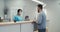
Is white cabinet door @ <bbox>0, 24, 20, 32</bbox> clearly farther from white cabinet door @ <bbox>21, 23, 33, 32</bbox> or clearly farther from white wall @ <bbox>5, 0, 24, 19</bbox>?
white wall @ <bbox>5, 0, 24, 19</bbox>

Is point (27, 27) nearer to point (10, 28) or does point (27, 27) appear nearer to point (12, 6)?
point (10, 28)

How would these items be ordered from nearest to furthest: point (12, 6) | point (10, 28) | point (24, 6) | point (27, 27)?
1. point (10, 28)
2. point (27, 27)
3. point (12, 6)
4. point (24, 6)

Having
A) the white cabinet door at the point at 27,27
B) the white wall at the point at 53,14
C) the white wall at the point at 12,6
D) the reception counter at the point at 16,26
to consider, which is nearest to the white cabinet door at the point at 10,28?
the reception counter at the point at 16,26

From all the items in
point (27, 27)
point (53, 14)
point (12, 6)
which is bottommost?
point (27, 27)

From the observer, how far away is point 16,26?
3.44 m

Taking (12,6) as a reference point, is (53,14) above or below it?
below

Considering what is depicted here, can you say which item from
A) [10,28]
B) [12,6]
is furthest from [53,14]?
[10,28]

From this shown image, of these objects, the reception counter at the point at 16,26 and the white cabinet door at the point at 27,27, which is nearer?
the reception counter at the point at 16,26

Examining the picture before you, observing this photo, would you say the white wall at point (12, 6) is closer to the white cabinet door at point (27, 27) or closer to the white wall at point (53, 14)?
the white wall at point (53, 14)

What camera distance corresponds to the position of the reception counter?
3245 mm

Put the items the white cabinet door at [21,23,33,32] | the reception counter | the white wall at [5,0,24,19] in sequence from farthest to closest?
the white wall at [5,0,24,19] < the white cabinet door at [21,23,33,32] < the reception counter

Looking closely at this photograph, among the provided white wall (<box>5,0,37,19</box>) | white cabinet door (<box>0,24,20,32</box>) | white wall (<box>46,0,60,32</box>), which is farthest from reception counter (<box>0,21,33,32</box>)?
white wall (<box>46,0,60,32</box>)

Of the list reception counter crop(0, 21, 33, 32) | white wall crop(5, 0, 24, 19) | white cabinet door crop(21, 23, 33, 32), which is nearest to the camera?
reception counter crop(0, 21, 33, 32)

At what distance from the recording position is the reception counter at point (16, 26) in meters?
3.24
